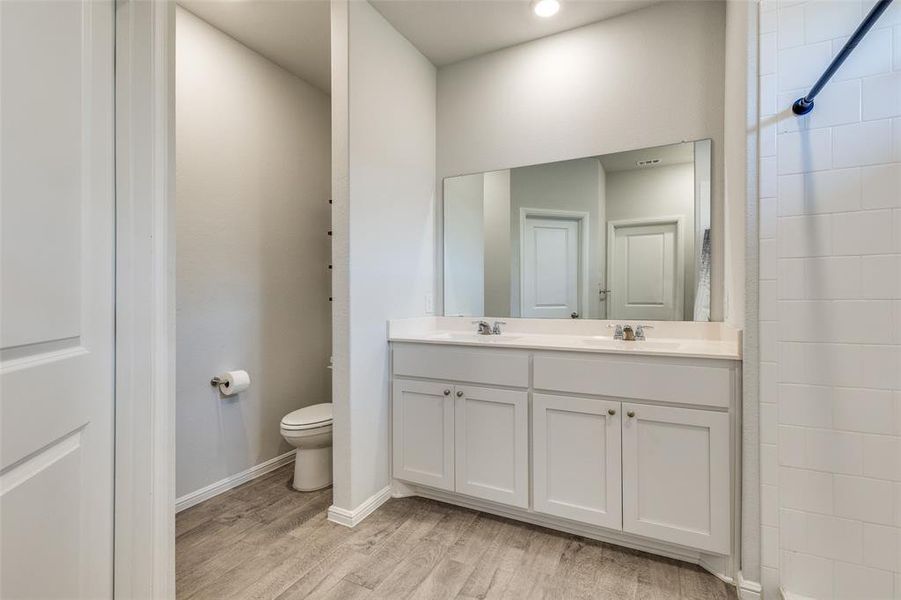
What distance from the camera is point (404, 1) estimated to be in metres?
→ 2.12

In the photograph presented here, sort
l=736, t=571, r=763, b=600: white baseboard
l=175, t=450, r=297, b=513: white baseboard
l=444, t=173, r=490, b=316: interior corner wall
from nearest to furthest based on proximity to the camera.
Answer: l=736, t=571, r=763, b=600: white baseboard
l=175, t=450, r=297, b=513: white baseboard
l=444, t=173, r=490, b=316: interior corner wall

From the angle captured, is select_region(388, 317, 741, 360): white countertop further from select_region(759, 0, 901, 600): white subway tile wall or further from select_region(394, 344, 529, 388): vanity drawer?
select_region(759, 0, 901, 600): white subway tile wall

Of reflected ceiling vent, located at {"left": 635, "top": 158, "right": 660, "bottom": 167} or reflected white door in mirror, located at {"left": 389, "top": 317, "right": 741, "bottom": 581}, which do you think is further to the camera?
reflected ceiling vent, located at {"left": 635, "top": 158, "right": 660, "bottom": 167}

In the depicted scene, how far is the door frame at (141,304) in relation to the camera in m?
1.01

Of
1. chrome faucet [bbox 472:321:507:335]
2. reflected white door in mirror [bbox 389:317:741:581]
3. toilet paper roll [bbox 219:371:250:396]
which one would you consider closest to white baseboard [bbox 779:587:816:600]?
reflected white door in mirror [bbox 389:317:741:581]

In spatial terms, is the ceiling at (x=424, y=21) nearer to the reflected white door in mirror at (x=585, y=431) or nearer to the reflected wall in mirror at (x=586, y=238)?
the reflected wall in mirror at (x=586, y=238)

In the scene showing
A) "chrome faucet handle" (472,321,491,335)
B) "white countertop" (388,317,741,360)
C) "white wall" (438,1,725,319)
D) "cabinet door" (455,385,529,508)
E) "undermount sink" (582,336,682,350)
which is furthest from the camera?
"chrome faucet handle" (472,321,491,335)

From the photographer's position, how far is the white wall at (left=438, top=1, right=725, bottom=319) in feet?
6.70

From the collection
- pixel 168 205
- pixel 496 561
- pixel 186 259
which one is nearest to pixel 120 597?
pixel 168 205

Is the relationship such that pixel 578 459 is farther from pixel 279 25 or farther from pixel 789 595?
pixel 279 25

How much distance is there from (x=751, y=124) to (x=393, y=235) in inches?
65.2

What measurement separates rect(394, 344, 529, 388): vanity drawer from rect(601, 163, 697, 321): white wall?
33.5 inches

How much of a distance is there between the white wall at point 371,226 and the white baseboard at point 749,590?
1.60 metres

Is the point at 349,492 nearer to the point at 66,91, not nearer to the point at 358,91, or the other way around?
the point at 66,91
